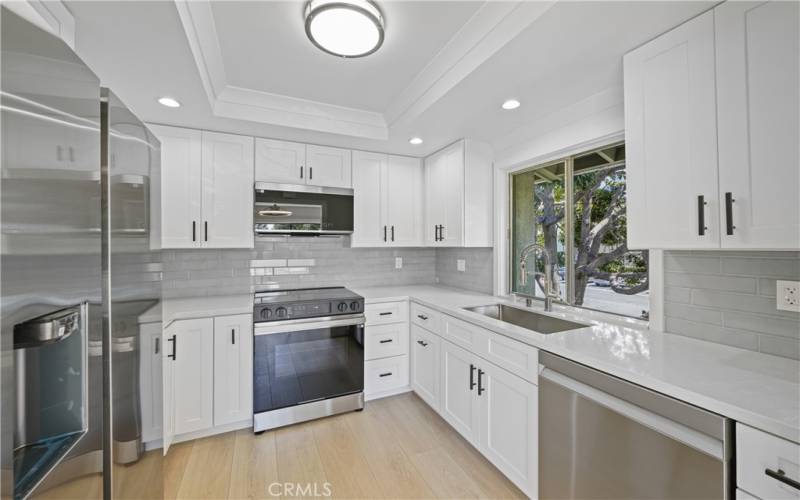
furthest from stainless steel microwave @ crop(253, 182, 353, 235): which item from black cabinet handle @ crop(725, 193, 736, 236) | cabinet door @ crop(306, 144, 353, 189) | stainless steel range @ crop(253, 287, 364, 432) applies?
black cabinet handle @ crop(725, 193, 736, 236)

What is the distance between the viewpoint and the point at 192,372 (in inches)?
90.0

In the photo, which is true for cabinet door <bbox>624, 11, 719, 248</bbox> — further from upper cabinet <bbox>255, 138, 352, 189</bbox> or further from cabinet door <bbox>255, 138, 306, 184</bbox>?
cabinet door <bbox>255, 138, 306, 184</bbox>

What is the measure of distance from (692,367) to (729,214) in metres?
0.58

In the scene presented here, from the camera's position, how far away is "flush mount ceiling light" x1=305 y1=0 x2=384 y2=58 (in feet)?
4.75

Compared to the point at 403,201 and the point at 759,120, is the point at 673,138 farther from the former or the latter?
the point at 403,201

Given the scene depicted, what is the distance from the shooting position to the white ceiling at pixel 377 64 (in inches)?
54.4

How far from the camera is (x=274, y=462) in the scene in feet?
6.93

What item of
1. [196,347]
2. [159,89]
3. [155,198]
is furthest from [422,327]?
[159,89]

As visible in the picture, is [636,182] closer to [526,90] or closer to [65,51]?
[526,90]

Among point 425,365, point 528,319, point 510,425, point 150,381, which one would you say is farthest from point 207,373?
point 528,319

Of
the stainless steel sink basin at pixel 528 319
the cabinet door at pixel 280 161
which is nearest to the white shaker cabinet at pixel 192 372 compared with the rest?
the cabinet door at pixel 280 161

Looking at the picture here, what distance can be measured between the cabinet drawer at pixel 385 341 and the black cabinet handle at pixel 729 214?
2.22 meters

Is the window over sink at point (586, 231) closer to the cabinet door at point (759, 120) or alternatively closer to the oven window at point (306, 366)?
the cabinet door at point (759, 120)

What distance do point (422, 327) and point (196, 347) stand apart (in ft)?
5.39
